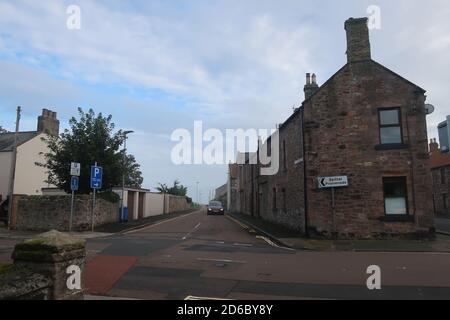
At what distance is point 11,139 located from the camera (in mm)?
38469

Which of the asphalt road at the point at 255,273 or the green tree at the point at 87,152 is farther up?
the green tree at the point at 87,152

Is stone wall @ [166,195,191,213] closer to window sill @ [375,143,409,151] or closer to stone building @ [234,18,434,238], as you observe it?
stone building @ [234,18,434,238]

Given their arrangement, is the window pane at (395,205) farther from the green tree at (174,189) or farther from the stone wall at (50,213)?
the green tree at (174,189)

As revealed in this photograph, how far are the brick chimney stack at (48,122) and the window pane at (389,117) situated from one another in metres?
31.0

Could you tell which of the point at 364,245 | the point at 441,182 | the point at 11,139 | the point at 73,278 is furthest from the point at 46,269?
the point at 441,182

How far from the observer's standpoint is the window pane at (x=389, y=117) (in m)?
19.3

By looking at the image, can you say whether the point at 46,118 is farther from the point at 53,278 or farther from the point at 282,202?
the point at 53,278

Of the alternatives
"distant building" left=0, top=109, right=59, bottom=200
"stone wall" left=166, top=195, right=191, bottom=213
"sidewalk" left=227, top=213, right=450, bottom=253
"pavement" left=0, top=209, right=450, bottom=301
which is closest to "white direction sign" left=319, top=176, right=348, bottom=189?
"sidewalk" left=227, top=213, right=450, bottom=253

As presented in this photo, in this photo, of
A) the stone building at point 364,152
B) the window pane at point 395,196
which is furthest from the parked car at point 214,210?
the window pane at point 395,196

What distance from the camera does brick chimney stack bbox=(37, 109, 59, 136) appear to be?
4003cm

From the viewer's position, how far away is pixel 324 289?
27.7 feet

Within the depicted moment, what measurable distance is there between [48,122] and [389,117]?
107ft
